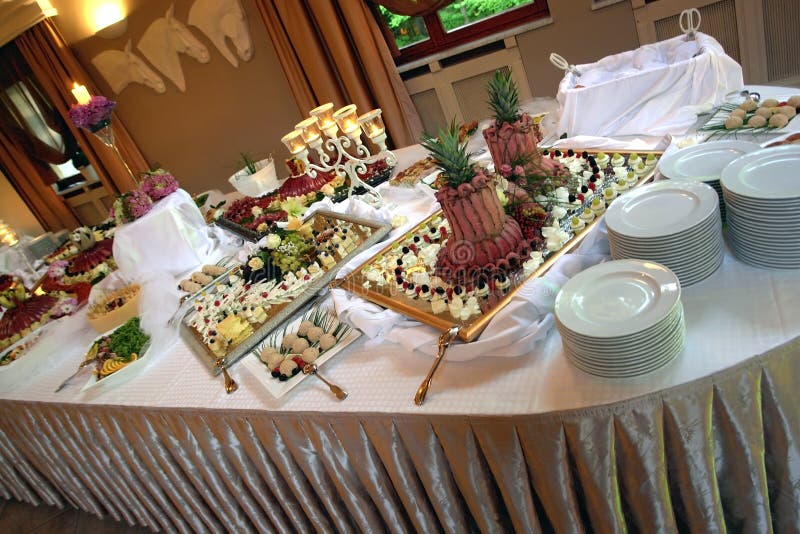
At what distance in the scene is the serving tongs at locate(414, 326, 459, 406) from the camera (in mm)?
931

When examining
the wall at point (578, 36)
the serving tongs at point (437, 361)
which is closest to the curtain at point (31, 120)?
the wall at point (578, 36)

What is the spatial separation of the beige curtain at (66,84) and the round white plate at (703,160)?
442cm

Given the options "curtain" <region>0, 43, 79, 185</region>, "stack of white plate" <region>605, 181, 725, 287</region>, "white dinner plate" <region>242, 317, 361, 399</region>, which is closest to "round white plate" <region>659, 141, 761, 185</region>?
"stack of white plate" <region>605, 181, 725, 287</region>

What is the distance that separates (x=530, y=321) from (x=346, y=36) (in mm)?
3008

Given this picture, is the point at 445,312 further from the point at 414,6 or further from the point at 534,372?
the point at 414,6

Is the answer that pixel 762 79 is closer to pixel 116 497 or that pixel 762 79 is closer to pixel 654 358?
pixel 654 358

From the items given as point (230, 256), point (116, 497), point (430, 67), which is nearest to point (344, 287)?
point (230, 256)

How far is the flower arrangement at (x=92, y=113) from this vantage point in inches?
75.3

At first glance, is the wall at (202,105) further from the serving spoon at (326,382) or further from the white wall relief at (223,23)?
the serving spoon at (326,382)

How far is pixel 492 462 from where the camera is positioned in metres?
0.91

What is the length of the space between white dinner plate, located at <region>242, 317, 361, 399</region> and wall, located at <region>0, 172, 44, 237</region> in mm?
6112

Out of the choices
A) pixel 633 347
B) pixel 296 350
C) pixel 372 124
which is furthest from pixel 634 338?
pixel 372 124

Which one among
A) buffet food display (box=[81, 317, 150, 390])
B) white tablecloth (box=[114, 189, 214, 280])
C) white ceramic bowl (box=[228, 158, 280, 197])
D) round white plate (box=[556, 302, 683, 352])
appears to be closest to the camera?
round white plate (box=[556, 302, 683, 352])

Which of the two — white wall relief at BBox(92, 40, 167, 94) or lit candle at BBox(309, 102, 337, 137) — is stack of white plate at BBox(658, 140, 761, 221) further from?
white wall relief at BBox(92, 40, 167, 94)
